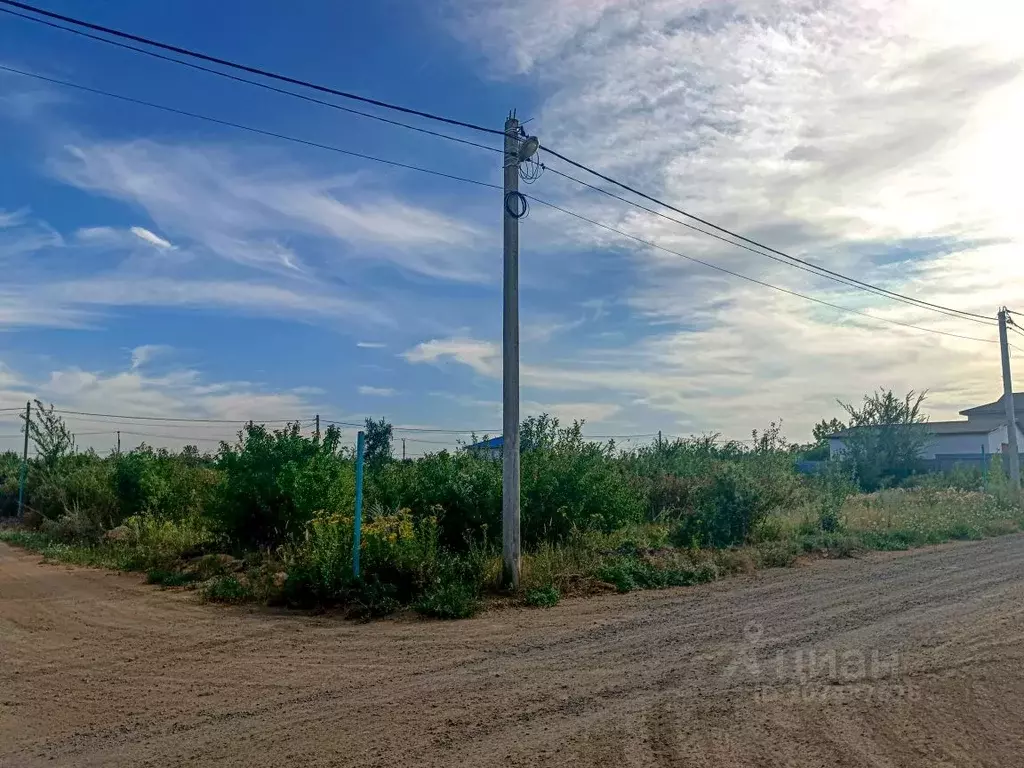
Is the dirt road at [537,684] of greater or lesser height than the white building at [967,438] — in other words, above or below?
below

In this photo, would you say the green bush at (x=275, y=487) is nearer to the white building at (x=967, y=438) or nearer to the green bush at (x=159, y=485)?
the green bush at (x=159, y=485)

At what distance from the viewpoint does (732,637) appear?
8.06 m

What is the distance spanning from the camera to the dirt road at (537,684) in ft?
16.5

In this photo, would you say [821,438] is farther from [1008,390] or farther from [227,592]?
[227,592]

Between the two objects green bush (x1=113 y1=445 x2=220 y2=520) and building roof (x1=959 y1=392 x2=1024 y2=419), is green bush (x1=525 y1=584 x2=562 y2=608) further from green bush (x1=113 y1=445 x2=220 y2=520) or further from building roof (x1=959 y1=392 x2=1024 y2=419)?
building roof (x1=959 y1=392 x2=1024 y2=419)

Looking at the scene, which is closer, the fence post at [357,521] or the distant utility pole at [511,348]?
the fence post at [357,521]

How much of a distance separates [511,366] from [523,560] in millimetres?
3016

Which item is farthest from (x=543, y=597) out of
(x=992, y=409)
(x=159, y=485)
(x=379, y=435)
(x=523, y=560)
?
(x=992, y=409)

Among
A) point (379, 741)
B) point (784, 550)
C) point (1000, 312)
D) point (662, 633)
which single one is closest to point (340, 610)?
point (662, 633)

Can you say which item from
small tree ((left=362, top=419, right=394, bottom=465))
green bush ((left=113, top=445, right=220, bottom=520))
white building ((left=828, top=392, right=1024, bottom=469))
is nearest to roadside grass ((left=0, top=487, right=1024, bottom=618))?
green bush ((left=113, top=445, right=220, bottom=520))

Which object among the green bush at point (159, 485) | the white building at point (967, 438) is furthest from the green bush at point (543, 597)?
the white building at point (967, 438)

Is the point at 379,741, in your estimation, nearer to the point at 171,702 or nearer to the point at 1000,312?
the point at 171,702

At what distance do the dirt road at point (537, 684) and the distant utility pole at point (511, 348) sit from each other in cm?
113

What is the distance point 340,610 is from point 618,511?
20.9 ft
